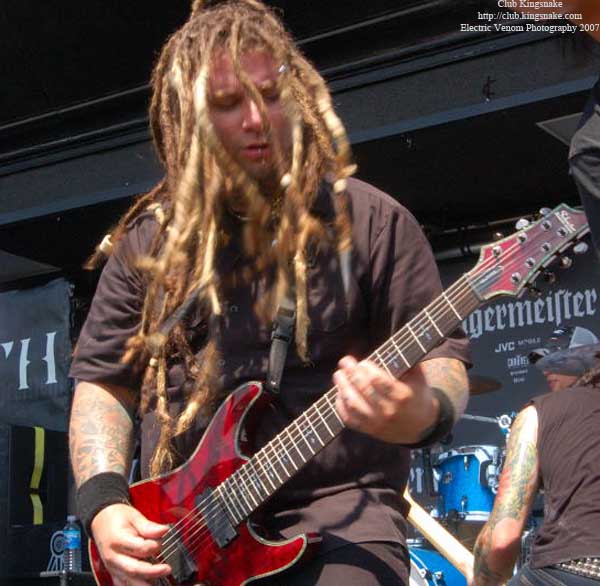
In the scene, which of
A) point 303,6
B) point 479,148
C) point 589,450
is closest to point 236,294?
point 589,450

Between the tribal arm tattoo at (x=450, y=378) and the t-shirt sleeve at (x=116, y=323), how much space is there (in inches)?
28.5

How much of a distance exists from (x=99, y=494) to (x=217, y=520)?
0.92 feet

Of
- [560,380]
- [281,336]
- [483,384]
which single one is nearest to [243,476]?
[281,336]

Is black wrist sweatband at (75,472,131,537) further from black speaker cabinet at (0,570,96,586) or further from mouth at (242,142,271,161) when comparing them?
black speaker cabinet at (0,570,96,586)

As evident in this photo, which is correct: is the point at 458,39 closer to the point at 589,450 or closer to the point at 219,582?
the point at 589,450

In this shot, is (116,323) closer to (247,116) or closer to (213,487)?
(213,487)

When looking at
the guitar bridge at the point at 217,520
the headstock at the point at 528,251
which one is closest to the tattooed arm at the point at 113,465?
the guitar bridge at the point at 217,520

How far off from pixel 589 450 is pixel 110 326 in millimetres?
1732

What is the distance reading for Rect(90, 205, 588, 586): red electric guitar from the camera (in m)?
2.04

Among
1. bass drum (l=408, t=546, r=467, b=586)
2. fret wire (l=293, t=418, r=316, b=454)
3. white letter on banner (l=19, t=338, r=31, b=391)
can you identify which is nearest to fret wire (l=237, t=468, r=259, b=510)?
fret wire (l=293, t=418, r=316, b=454)

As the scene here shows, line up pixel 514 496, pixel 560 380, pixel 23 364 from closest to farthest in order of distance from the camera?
pixel 514 496, pixel 560 380, pixel 23 364

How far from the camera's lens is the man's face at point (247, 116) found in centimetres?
223

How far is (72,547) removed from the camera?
588cm

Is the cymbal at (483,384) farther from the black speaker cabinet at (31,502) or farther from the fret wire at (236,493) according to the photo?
the fret wire at (236,493)
